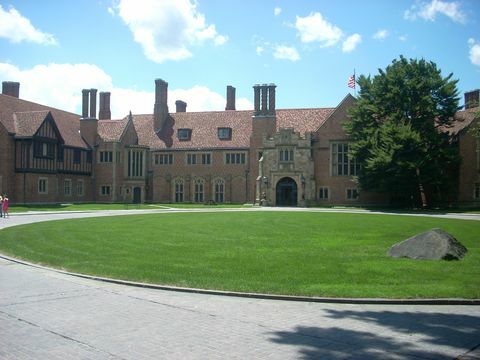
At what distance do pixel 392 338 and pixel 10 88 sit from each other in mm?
54633

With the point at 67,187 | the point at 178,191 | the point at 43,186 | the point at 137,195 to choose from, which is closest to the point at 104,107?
the point at 137,195

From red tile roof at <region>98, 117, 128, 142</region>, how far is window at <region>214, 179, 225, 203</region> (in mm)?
11734

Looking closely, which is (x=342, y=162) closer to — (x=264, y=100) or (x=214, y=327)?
(x=264, y=100)

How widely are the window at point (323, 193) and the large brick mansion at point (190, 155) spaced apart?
10 cm

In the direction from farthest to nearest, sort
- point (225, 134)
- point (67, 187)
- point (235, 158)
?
point (225, 134), point (235, 158), point (67, 187)

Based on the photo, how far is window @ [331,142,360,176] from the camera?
49.6 metres

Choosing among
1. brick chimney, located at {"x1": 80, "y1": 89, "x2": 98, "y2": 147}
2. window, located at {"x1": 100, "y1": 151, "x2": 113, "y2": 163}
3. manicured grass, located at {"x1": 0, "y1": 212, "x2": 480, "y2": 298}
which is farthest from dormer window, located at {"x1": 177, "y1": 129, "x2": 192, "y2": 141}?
manicured grass, located at {"x1": 0, "y1": 212, "x2": 480, "y2": 298}

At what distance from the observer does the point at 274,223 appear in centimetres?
2436

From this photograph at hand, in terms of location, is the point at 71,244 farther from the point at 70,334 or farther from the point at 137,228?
the point at 70,334

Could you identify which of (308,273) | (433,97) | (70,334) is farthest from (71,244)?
(433,97)

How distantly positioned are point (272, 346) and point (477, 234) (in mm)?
15857

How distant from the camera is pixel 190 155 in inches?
2188

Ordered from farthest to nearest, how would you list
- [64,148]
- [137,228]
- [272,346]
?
[64,148] < [137,228] < [272,346]

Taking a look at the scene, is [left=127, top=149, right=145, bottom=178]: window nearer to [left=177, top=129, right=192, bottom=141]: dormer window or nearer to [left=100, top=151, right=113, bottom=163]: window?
[left=100, top=151, right=113, bottom=163]: window
